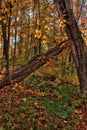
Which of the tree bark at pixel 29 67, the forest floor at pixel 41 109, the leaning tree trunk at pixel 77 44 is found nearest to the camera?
the forest floor at pixel 41 109

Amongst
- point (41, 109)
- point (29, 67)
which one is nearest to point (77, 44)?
point (29, 67)

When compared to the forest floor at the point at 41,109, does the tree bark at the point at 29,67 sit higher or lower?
higher

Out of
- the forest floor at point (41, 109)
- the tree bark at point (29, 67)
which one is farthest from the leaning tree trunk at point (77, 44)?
the forest floor at point (41, 109)

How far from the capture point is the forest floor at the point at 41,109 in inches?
226

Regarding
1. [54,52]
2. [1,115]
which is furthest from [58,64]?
[1,115]

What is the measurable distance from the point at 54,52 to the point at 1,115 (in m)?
3.74

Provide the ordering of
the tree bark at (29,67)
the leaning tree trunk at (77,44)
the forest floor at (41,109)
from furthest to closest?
the leaning tree trunk at (77,44) < the tree bark at (29,67) < the forest floor at (41,109)

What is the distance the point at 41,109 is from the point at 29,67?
2208mm

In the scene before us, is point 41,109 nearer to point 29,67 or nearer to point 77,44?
point 29,67

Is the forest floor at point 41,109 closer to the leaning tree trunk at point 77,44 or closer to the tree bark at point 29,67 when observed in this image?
the tree bark at point 29,67

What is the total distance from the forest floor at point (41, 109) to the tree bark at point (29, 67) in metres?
0.44

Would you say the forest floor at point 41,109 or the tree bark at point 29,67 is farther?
the tree bark at point 29,67

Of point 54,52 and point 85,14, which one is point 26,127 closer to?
point 54,52

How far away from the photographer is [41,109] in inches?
263
